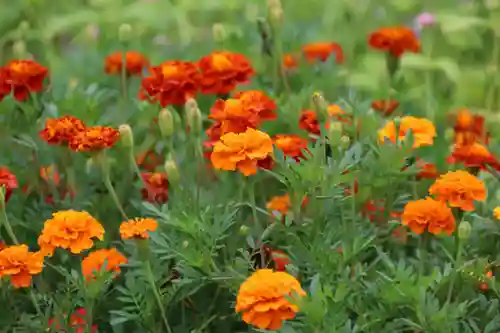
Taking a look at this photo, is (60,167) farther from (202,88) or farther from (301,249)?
(301,249)

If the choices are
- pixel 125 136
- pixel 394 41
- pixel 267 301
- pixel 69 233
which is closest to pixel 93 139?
pixel 125 136

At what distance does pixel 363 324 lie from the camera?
1.11m

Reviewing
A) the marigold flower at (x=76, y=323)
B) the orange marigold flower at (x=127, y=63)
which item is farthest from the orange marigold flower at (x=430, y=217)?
the orange marigold flower at (x=127, y=63)

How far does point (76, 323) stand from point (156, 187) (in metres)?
0.27

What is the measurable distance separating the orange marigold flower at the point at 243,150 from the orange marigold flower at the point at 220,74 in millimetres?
311

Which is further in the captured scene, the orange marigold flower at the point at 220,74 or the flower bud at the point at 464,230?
the orange marigold flower at the point at 220,74

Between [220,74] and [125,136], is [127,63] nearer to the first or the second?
[220,74]

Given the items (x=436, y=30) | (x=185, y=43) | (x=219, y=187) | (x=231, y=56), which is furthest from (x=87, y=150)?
(x=436, y=30)

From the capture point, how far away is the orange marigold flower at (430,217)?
46.9 inches

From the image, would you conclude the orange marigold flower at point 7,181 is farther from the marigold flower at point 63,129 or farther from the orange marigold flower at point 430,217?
the orange marigold flower at point 430,217

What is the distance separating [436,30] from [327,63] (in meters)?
0.86

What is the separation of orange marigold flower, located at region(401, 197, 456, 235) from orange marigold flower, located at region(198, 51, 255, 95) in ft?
1.32

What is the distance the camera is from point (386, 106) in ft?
5.42

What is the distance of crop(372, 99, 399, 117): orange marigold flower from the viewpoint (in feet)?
5.38
